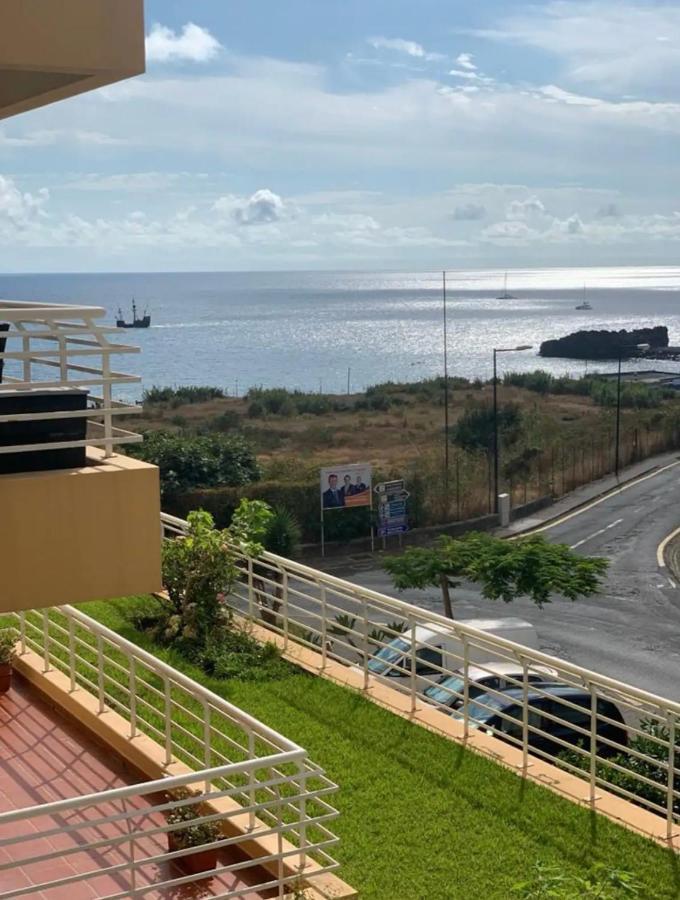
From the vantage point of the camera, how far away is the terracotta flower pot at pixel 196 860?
656cm

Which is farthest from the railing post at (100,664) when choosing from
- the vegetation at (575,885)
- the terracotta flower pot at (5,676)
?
the vegetation at (575,885)

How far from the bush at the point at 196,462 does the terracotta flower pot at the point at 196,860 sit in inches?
1060

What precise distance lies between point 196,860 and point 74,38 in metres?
4.40

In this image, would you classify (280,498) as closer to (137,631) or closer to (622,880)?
(137,631)

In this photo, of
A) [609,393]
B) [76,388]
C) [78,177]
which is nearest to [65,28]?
[76,388]

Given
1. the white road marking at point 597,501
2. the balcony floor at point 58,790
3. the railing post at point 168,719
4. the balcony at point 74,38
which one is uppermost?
the balcony at point 74,38

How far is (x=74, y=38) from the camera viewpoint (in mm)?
6031

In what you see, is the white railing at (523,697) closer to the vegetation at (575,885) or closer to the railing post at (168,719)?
the vegetation at (575,885)

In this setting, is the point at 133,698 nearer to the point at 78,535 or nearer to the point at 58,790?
the point at 58,790

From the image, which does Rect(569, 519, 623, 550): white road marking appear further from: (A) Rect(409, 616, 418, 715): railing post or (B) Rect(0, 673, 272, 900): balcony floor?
(B) Rect(0, 673, 272, 900): balcony floor

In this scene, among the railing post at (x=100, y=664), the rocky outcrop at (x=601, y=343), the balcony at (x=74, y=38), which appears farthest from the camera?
the rocky outcrop at (x=601, y=343)

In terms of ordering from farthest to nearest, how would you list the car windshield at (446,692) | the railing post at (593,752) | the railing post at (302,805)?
the car windshield at (446,692)
the railing post at (593,752)
the railing post at (302,805)

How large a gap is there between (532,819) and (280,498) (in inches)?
1060

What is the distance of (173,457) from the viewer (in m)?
34.7
